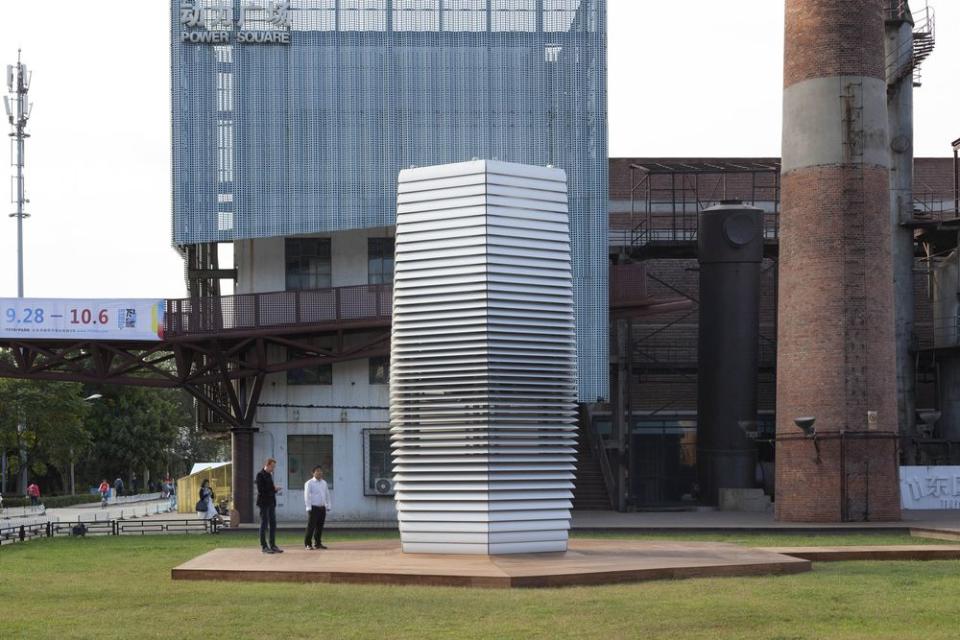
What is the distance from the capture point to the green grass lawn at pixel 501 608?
14117mm

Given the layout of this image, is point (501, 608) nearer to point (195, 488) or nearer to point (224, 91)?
point (224, 91)

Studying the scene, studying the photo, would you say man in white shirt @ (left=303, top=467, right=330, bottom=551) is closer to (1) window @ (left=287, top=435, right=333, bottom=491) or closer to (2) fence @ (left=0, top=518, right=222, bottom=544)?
(2) fence @ (left=0, top=518, right=222, bottom=544)

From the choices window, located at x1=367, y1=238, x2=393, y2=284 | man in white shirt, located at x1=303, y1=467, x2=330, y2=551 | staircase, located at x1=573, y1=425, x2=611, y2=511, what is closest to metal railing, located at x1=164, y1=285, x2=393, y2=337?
window, located at x1=367, y1=238, x2=393, y2=284

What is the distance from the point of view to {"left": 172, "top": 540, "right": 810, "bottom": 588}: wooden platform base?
731 inches

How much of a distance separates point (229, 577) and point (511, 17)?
26.4 metres

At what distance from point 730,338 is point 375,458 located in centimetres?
1191

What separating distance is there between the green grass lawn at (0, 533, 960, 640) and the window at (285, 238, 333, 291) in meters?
22.7

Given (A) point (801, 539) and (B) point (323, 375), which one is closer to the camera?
(A) point (801, 539)

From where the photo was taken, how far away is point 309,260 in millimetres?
43812

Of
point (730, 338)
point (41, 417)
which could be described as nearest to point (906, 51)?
point (730, 338)

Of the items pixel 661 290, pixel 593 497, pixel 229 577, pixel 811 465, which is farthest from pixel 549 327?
pixel 661 290

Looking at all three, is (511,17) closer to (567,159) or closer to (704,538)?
(567,159)

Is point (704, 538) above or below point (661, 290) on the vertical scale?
below

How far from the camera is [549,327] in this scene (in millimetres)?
21984
